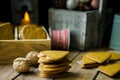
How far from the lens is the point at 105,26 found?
1075 mm

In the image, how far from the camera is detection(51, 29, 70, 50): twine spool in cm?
95

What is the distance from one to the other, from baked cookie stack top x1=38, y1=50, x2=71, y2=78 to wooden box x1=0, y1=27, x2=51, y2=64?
0.15 meters

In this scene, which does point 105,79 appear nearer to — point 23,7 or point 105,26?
point 105,26

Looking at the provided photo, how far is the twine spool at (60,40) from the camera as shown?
95 cm

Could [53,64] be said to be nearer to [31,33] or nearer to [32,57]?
[32,57]

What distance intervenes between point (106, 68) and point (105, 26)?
0.40 meters

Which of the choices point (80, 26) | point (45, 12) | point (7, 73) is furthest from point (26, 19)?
point (7, 73)

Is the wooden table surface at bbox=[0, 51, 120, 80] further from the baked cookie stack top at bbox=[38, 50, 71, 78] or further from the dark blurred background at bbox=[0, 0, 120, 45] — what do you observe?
the dark blurred background at bbox=[0, 0, 120, 45]

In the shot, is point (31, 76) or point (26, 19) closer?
point (31, 76)

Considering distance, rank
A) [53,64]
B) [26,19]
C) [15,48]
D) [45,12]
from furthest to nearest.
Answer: [45,12], [26,19], [15,48], [53,64]

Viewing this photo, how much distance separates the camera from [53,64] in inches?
A: 26.3

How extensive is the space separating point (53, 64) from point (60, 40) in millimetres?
296

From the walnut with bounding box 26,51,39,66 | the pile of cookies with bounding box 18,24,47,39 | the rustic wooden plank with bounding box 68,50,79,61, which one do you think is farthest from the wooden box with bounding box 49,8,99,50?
the walnut with bounding box 26,51,39,66

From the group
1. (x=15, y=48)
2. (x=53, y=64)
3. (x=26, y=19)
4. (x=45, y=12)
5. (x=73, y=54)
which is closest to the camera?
(x=53, y=64)
